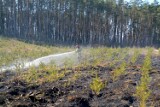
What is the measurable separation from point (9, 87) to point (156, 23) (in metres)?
31.5

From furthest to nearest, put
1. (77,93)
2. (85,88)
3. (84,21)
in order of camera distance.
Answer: (84,21) → (85,88) → (77,93)

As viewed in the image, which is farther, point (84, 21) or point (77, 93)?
point (84, 21)

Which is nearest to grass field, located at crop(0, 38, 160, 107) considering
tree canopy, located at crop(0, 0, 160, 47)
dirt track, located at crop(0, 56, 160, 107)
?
dirt track, located at crop(0, 56, 160, 107)

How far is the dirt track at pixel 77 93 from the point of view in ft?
18.0

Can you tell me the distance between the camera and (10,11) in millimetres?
37219

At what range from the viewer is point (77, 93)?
6055mm

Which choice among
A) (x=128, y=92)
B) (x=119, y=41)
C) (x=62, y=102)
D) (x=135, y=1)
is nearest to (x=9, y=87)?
(x=62, y=102)

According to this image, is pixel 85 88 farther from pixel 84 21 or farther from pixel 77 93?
pixel 84 21

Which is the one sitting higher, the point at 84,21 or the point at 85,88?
the point at 85,88

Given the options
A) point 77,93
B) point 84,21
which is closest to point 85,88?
point 77,93

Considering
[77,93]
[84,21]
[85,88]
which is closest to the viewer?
[77,93]

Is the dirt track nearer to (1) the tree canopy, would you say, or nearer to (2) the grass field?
(2) the grass field

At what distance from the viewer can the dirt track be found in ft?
18.0

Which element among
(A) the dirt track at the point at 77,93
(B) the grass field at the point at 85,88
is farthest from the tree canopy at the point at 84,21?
(A) the dirt track at the point at 77,93
